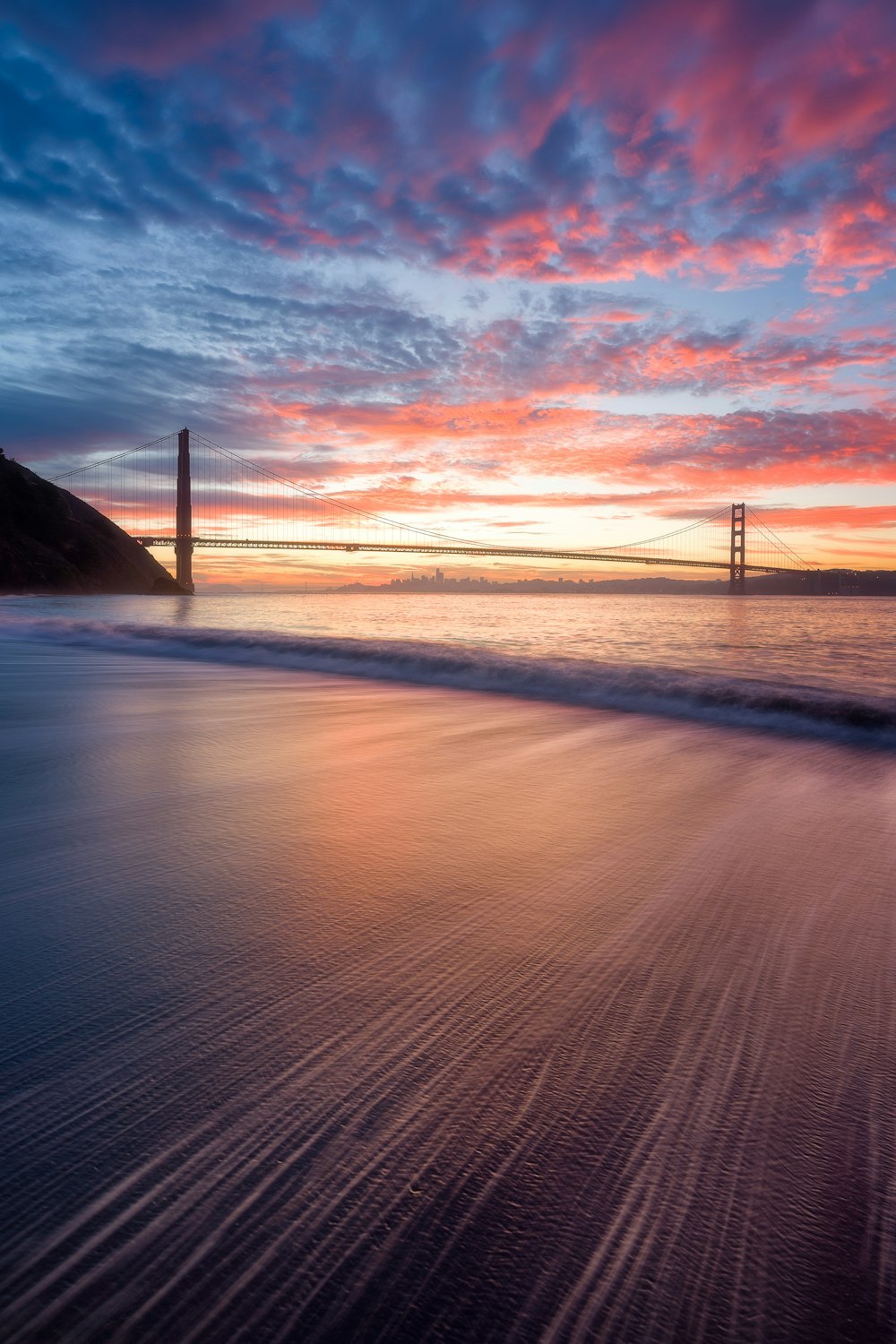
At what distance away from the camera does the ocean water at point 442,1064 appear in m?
0.63

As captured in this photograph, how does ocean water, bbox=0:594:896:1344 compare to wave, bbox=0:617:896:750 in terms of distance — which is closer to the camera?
ocean water, bbox=0:594:896:1344

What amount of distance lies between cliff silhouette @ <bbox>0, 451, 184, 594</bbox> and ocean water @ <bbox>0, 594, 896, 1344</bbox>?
50857 millimetres

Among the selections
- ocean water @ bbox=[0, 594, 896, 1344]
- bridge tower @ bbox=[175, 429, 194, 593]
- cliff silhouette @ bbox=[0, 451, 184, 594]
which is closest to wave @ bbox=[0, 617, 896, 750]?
ocean water @ bbox=[0, 594, 896, 1344]

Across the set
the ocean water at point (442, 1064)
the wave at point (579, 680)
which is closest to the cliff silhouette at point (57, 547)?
the wave at point (579, 680)

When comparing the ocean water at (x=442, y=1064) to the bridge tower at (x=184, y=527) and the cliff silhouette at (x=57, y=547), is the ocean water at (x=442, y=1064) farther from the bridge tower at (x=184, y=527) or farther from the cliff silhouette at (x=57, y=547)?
the cliff silhouette at (x=57, y=547)

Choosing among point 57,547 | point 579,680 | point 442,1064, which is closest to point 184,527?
point 57,547

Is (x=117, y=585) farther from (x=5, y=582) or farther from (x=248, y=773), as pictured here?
(x=248, y=773)

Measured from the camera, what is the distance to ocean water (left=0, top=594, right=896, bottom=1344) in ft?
2.08

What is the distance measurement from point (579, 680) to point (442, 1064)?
4.97 meters

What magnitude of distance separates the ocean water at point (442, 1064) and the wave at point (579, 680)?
214cm

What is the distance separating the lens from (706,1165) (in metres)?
0.78

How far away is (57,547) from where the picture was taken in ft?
169

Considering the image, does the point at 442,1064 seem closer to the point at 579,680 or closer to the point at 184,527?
the point at 579,680

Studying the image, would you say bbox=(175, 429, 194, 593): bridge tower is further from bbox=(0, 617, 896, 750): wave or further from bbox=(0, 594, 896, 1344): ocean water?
bbox=(0, 594, 896, 1344): ocean water
